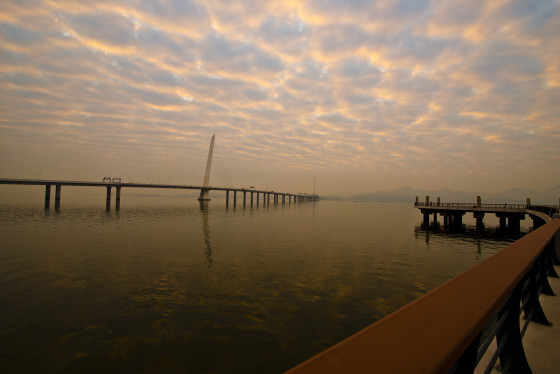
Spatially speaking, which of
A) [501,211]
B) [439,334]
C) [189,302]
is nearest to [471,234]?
[501,211]

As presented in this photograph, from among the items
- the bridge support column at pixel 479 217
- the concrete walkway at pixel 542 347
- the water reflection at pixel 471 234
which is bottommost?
the water reflection at pixel 471 234

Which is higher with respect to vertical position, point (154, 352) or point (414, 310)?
point (414, 310)

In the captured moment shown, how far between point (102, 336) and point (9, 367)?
202 centimetres

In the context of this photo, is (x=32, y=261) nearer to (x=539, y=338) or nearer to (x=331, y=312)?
(x=331, y=312)

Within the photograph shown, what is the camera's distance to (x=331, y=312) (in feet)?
34.8

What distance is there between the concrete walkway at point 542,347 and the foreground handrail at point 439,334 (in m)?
0.81

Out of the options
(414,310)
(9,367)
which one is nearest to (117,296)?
(9,367)

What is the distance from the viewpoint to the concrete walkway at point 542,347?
12.1 feet

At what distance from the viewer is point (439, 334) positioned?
6.05ft

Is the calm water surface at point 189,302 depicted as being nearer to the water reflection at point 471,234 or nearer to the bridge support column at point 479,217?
the water reflection at point 471,234

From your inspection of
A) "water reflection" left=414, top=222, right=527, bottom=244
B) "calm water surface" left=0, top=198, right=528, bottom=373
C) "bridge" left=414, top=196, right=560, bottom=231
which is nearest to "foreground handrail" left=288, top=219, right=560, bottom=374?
"calm water surface" left=0, top=198, right=528, bottom=373

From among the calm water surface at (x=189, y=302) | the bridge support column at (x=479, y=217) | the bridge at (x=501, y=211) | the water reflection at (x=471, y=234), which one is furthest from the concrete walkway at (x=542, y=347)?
the bridge support column at (x=479, y=217)

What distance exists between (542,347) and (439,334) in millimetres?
3888

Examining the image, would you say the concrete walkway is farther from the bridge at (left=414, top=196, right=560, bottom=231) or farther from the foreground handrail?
the bridge at (left=414, top=196, right=560, bottom=231)
